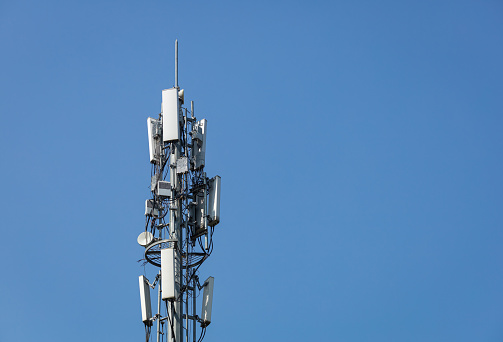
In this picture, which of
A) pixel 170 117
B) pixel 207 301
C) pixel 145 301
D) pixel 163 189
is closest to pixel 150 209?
pixel 163 189

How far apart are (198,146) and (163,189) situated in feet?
10.9

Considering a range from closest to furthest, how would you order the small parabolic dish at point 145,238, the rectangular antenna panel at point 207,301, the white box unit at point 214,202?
the rectangular antenna panel at point 207,301 → the small parabolic dish at point 145,238 → the white box unit at point 214,202

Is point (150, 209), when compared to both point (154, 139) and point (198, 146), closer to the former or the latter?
point (154, 139)

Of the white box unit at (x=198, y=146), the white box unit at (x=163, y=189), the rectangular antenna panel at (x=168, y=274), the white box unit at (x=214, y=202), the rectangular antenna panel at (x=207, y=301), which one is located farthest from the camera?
the white box unit at (x=198, y=146)

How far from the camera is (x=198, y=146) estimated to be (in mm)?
50094

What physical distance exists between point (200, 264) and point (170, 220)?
2.66 metres

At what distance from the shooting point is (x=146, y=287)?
4731cm

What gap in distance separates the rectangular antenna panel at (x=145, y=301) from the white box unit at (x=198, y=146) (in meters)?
6.52

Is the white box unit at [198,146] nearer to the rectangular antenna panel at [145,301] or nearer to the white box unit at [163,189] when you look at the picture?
the white box unit at [163,189]

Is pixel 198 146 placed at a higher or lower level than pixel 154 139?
lower

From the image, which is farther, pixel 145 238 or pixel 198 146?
pixel 198 146

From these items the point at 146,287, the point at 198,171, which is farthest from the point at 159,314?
the point at 198,171

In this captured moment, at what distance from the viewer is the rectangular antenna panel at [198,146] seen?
1956 inches

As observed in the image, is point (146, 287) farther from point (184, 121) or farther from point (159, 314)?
point (184, 121)
